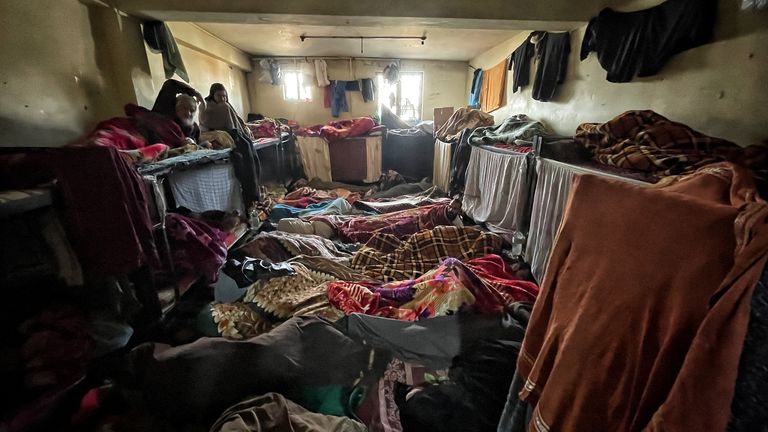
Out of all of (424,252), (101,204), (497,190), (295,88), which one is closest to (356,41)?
(295,88)

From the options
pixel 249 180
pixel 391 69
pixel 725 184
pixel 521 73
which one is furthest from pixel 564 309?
pixel 391 69

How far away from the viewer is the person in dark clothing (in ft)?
6.22

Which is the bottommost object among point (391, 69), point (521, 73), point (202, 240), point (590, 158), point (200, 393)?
point (200, 393)

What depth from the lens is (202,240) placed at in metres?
1.57

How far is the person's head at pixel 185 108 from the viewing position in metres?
1.89

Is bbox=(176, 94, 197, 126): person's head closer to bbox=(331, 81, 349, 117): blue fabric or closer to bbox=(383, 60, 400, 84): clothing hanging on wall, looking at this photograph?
bbox=(331, 81, 349, 117): blue fabric

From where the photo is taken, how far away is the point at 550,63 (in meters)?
2.49

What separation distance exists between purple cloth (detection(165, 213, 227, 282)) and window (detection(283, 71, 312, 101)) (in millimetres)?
4643

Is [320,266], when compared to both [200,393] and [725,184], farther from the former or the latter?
[725,184]

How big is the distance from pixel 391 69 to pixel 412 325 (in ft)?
17.0

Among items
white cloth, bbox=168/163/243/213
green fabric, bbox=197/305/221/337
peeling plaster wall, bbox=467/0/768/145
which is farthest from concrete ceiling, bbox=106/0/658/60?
green fabric, bbox=197/305/221/337

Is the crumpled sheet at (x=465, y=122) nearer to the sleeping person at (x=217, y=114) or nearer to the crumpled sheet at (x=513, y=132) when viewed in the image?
the crumpled sheet at (x=513, y=132)

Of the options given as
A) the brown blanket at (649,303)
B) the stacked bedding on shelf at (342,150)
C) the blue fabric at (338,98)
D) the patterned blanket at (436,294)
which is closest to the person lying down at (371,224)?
the patterned blanket at (436,294)

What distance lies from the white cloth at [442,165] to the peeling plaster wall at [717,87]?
64.8 inches
